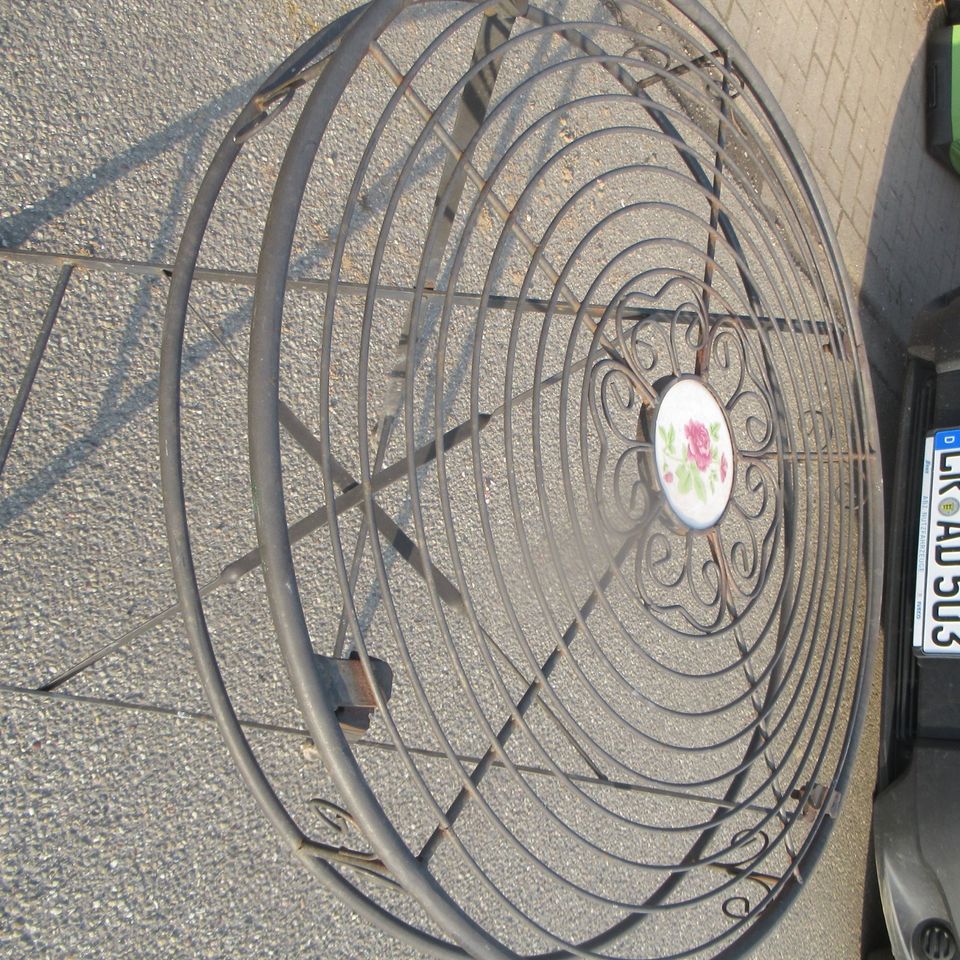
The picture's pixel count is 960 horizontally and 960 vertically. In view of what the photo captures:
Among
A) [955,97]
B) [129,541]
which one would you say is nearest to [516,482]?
[129,541]

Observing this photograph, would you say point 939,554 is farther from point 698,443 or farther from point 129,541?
point 129,541

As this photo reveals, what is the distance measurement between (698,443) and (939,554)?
1814mm

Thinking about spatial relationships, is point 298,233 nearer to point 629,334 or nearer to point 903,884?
point 629,334

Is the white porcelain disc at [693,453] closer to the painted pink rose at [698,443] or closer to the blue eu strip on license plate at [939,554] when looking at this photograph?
the painted pink rose at [698,443]

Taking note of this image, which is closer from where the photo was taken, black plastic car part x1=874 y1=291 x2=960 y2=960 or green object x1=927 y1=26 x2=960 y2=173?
black plastic car part x1=874 y1=291 x2=960 y2=960

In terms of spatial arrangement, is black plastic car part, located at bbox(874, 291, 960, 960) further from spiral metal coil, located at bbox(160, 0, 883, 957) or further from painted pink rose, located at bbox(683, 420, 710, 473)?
painted pink rose, located at bbox(683, 420, 710, 473)

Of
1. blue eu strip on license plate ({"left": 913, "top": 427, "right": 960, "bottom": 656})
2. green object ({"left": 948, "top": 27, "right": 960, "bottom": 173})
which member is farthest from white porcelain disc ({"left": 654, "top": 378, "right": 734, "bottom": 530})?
green object ({"left": 948, "top": 27, "right": 960, "bottom": 173})

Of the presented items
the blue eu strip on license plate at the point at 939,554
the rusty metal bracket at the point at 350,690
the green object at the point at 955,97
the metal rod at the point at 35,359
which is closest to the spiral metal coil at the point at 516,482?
the rusty metal bracket at the point at 350,690

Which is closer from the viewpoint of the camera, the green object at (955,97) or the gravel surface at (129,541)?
the gravel surface at (129,541)

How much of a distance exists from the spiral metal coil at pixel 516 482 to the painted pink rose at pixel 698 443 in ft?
0.07

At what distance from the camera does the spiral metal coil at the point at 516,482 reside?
88cm

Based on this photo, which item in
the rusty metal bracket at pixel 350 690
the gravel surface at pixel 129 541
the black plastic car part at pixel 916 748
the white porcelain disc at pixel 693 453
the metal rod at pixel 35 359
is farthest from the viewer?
the black plastic car part at pixel 916 748

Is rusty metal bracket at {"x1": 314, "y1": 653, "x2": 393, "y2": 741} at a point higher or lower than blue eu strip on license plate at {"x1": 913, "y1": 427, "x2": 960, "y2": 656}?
lower

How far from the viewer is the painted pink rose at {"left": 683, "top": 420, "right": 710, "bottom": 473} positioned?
1241 millimetres
